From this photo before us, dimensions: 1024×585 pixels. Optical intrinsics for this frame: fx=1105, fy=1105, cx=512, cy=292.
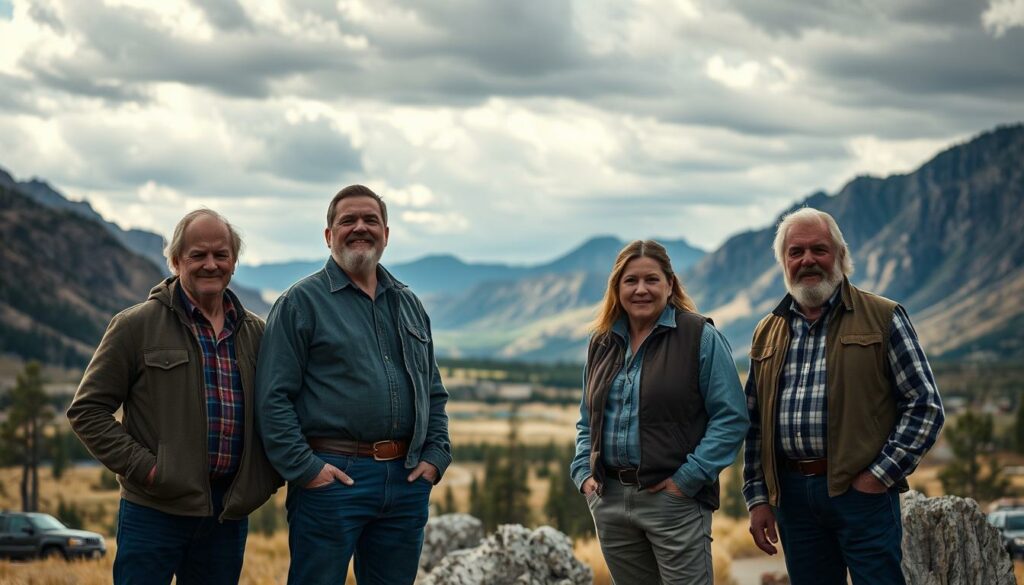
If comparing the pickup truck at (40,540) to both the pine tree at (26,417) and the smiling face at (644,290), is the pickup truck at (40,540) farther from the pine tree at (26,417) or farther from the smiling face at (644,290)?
the pine tree at (26,417)

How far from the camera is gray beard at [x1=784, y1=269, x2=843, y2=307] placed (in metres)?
6.17

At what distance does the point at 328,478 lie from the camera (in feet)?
19.2

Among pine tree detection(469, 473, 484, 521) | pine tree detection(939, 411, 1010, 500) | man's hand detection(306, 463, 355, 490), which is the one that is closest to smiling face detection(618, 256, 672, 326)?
man's hand detection(306, 463, 355, 490)

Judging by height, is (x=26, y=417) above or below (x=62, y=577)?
below

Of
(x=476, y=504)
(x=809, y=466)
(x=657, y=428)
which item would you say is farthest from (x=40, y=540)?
(x=476, y=504)

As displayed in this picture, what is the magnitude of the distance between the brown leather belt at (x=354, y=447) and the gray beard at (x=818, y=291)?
240 cm

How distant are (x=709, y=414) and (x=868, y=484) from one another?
2.98 ft

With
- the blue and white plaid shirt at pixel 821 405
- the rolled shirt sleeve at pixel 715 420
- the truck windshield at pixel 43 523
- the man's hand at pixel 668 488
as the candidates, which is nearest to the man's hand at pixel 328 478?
→ the man's hand at pixel 668 488

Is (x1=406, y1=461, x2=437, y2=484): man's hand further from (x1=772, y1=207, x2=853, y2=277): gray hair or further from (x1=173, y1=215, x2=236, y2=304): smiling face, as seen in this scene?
→ (x1=772, y1=207, x2=853, y2=277): gray hair

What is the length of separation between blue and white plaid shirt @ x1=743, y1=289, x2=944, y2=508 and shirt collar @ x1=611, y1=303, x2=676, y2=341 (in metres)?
0.66

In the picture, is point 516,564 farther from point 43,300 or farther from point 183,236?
point 43,300

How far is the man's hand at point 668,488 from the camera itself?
5.90 metres

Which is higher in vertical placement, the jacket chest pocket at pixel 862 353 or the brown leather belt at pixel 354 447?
the jacket chest pocket at pixel 862 353

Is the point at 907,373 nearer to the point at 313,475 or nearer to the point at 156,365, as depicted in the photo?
the point at 313,475
